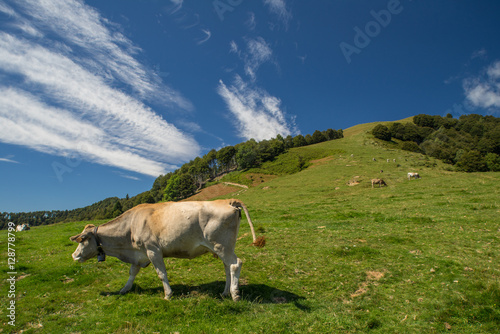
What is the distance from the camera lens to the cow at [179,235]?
22.3ft

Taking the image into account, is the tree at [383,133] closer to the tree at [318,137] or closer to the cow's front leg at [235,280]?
the tree at [318,137]

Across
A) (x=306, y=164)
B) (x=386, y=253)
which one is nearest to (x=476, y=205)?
(x=386, y=253)

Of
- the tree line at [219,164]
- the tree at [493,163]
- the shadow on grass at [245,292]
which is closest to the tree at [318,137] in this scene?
the tree line at [219,164]

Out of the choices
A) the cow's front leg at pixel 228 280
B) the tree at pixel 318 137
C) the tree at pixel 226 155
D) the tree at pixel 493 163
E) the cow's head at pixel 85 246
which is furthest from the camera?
the tree at pixel 318 137

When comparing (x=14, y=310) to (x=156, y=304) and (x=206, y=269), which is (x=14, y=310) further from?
(x=206, y=269)

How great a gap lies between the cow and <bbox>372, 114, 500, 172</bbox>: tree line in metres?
63.8

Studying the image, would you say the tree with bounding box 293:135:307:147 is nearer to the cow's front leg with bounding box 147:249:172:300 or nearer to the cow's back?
the cow's back

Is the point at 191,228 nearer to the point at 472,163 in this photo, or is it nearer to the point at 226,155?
the point at 472,163

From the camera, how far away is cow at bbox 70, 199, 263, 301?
680 centimetres

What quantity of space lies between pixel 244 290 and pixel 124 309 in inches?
135

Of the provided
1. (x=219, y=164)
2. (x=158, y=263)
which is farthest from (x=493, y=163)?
(x=219, y=164)

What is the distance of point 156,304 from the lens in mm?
6434

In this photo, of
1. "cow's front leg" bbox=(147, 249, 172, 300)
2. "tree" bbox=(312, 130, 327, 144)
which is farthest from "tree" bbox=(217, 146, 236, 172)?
"cow's front leg" bbox=(147, 249, 172, 300)

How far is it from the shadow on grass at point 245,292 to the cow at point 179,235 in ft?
1.33
